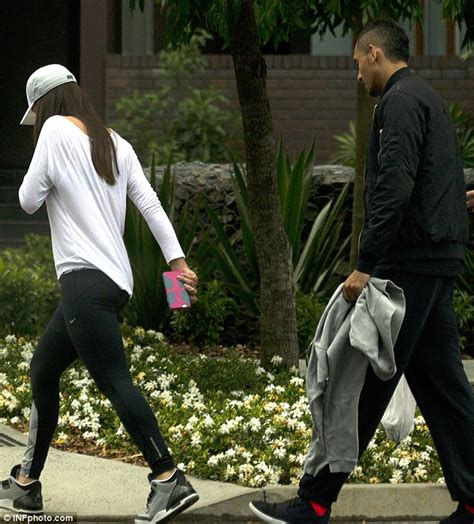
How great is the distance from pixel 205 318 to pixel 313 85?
269 inches

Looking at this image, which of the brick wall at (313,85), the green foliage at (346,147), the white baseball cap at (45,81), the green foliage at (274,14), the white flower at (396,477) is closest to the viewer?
the white baseball cap at (45,81)

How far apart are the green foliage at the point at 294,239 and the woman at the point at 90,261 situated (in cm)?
399

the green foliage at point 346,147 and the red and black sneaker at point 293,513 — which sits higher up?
the green foliage at point 346,147

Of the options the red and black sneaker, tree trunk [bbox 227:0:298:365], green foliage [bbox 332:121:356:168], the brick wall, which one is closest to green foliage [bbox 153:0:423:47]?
Result: tree trunk [bbox 227:0:298:365]

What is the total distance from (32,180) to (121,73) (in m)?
10.8

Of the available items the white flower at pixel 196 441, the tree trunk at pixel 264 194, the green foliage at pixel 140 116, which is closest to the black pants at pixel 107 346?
the white flower at pixel 196 441

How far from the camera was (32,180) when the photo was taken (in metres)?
5.03

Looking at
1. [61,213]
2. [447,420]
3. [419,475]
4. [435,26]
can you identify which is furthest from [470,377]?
[435,26]

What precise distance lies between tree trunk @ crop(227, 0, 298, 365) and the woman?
2488mm

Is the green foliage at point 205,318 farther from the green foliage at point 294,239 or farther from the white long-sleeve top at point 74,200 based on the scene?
the white long-sleeve top at point 74,200

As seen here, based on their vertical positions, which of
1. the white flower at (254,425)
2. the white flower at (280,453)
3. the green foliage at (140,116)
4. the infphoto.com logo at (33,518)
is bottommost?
the infphoto.com logo at (33,518)

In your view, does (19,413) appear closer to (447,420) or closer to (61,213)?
(61,213)

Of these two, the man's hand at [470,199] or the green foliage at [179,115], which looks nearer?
the man's hand at [470,199]

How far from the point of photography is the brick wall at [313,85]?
15.6m
